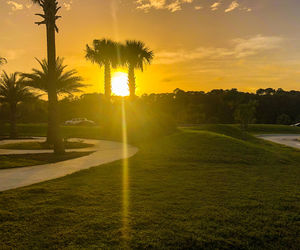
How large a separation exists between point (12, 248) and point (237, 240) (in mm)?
3483

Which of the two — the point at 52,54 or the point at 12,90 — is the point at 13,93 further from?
the point at 52,54

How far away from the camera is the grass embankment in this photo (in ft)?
14.0

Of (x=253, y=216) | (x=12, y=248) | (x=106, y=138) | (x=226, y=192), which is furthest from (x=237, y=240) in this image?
(x=106, y=138)

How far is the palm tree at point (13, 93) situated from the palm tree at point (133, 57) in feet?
33.5

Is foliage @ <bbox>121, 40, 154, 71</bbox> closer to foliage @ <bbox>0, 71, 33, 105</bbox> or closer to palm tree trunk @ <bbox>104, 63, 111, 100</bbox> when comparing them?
palm tree trunk @ <bbox>104, 63, 111, 100</bbox>

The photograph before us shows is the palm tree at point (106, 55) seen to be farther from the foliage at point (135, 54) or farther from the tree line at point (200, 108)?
the tree line at point (200, 108)

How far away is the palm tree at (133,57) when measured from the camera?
2584 cm

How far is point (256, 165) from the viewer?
38.1 feet

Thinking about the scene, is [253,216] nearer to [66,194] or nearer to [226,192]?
[226,192]

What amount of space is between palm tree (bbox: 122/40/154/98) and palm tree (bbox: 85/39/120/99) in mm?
933

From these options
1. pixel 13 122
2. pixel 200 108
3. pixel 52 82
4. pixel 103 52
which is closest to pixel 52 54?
pixel 52 82

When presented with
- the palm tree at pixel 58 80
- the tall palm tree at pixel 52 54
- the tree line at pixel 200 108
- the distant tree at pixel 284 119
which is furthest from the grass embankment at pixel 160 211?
the distant tree at pixel 284 119

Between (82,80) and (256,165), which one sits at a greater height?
(82,80)

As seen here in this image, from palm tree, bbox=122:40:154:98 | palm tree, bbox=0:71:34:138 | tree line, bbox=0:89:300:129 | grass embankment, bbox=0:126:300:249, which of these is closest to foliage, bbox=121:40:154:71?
palm tree, bbox=122:40:154:98
